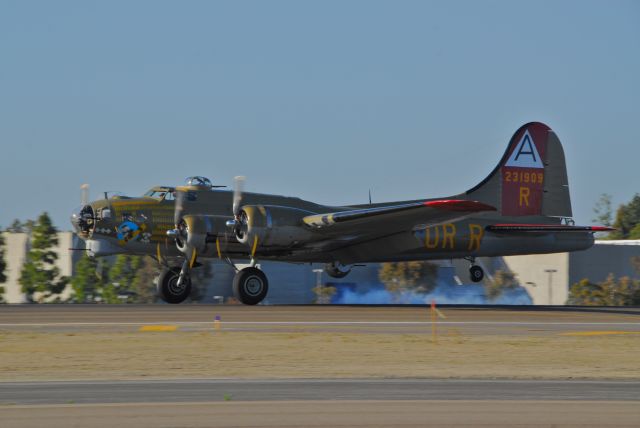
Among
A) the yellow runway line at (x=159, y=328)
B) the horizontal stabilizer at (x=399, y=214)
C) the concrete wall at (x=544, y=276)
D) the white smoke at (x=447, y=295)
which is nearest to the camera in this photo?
the yellow runway line at (x=159, y=328)

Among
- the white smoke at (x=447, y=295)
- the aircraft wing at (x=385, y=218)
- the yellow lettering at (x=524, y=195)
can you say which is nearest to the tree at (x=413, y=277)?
the white smoke at (x=447, y=295)

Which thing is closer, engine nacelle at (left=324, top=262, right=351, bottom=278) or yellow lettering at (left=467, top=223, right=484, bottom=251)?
engine nacelle at (left=324, top=262, right=351, bottom=278)

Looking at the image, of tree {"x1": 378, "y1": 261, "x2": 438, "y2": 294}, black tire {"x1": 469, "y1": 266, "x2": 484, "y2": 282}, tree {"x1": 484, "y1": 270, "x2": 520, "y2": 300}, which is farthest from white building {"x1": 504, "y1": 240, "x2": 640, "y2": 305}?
black tire {"x1": 469, "y1": 266, "x2": 484, "y2": 282}

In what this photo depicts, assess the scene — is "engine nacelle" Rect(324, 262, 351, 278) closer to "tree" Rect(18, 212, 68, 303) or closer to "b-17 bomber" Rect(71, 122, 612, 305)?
"b-17 bomber" Rect(71, 122, 612, 305)

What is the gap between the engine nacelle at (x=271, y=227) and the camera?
30.0 metres

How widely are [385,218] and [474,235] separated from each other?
19.0 feet

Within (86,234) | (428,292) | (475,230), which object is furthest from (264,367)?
(428,292)

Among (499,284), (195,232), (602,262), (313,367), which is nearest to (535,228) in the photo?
(195,232)

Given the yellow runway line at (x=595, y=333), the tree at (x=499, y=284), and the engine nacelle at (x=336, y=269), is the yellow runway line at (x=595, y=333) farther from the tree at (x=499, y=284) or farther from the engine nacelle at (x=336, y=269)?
the tree at (x=499, y=284)

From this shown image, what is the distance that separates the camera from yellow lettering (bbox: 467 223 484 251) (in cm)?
3497

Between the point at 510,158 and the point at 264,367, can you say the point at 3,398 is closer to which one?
the point at 264,367

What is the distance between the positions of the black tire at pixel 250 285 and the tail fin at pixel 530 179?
417 inches

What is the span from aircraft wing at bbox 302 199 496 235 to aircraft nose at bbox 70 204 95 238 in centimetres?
709

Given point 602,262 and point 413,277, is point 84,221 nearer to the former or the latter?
point 413,277
